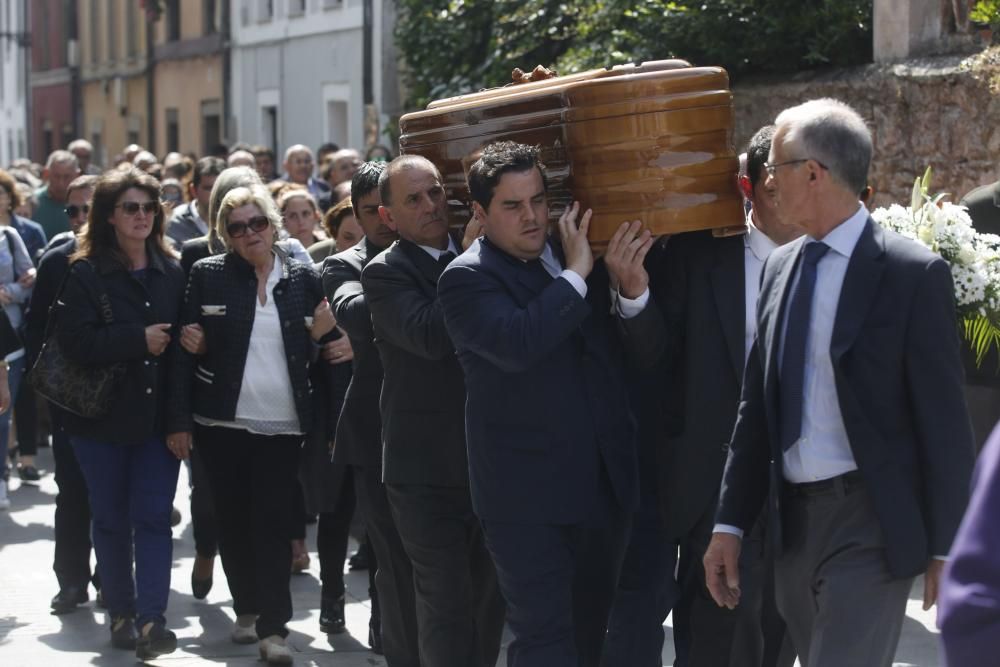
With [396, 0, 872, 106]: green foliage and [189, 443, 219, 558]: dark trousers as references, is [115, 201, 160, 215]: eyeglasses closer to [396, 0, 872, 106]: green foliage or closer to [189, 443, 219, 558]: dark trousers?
[189, 443, 219, 558]: dark trousers

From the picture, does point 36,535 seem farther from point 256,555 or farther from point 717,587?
point 717,587

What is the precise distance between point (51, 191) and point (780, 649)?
32.7 feet

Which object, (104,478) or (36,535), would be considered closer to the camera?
(104,478)

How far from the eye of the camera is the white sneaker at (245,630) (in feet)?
25.2

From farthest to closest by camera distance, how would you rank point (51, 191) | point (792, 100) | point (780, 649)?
point (51, 191), point (792, 100), point (780, 649)

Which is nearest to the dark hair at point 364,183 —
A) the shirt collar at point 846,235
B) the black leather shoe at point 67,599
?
the black leather shoe at point 67,599

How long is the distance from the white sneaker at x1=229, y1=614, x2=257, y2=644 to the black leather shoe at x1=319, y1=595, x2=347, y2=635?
1.09 ft

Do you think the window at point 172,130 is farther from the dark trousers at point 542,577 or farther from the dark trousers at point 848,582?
the dark trousers at point 848,582

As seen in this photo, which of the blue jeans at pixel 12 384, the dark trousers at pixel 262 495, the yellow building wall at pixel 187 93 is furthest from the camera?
the yellow building wall at pixel 187 93

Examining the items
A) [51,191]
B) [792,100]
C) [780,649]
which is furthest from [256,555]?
[51,191]

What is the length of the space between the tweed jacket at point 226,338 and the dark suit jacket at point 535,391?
7.03 feet

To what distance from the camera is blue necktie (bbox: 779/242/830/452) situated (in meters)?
4.36

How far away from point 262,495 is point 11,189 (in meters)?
4.71

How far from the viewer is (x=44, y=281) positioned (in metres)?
8.57
